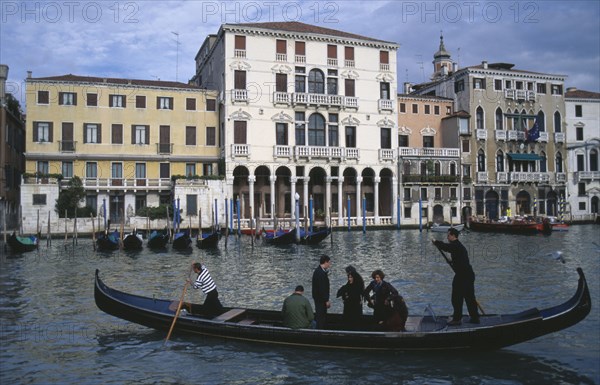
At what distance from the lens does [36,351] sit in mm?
8797

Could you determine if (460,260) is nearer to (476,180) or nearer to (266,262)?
(266,262)

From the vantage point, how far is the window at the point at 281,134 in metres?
36.6

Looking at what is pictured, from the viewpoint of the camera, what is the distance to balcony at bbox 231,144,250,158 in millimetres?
34844

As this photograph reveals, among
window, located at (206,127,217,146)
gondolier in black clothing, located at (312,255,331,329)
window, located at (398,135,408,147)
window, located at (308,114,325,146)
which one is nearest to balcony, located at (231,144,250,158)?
window, located at (206,127,217,146)

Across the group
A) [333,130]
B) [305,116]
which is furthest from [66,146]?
[333,130]

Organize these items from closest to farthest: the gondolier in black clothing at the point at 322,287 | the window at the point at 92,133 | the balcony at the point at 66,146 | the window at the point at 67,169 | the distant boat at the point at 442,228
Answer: the gondolier in black clothing at the point at 322,287, the balcony at the point at 66,146, the window at the point at 67,169, the window at the point at 92,133, the distant boat at the point at 442,228

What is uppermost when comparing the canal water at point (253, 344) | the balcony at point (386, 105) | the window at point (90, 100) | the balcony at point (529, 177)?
the balcony at point (386, 105)

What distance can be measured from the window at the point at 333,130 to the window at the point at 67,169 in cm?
1575

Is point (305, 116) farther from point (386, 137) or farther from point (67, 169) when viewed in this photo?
point (67, 169)

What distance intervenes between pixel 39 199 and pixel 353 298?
86.8ft

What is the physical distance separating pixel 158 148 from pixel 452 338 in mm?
29110

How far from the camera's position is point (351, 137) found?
38281 mm

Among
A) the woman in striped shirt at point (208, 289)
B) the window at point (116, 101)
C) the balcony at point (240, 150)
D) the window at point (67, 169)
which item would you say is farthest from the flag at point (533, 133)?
the woman in striped shirt at point (208, 289)

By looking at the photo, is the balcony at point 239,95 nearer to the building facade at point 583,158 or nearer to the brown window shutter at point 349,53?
the brown window shutter at point 349,53
